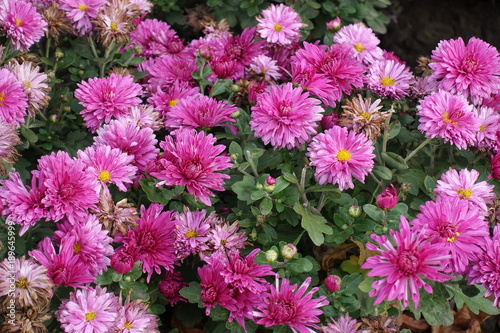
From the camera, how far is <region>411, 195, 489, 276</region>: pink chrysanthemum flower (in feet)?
5.09

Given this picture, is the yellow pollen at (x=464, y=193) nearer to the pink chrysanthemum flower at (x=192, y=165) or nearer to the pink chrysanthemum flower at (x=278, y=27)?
the pink chrysanthemum flower at (x=192, y=165)

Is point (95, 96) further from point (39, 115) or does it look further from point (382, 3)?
point (382, 3)

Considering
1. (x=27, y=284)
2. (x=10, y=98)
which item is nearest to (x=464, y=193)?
(x=27, y=284)

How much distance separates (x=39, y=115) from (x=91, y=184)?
Answer: 2.72ft

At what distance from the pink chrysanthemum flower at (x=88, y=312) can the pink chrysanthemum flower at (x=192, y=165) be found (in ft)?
1.21

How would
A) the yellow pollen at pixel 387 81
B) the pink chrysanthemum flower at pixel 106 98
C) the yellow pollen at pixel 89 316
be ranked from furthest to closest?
the yellow pollen at pixel 387 81 < the pink chrysanthemum flower at pixel 106 98 < the yellow pollen at pixel 89 316

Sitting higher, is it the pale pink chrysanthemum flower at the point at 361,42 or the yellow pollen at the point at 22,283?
the pale pink chrysanthemum flower at the point at 361,42

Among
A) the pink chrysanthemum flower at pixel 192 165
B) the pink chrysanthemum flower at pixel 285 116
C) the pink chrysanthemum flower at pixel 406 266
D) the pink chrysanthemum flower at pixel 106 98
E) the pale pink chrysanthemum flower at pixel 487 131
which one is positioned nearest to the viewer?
the pink chrysanthemum flower at pixel 406 266

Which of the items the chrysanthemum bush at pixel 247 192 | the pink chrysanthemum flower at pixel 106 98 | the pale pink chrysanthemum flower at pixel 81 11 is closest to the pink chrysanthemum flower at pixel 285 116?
the chrysanthemum bush at pixel 247 192

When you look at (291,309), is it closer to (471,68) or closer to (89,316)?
(89,316)

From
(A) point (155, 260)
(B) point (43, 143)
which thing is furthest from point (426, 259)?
(B) point (43, 143)

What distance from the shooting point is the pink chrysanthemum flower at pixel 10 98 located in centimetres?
188

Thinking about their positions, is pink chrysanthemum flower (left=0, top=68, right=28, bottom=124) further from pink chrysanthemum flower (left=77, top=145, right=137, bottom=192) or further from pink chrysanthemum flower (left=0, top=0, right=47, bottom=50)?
pink chrysanthemum flower (left=77, top=145, right=137, bottom=192)

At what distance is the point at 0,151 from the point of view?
1.77m
